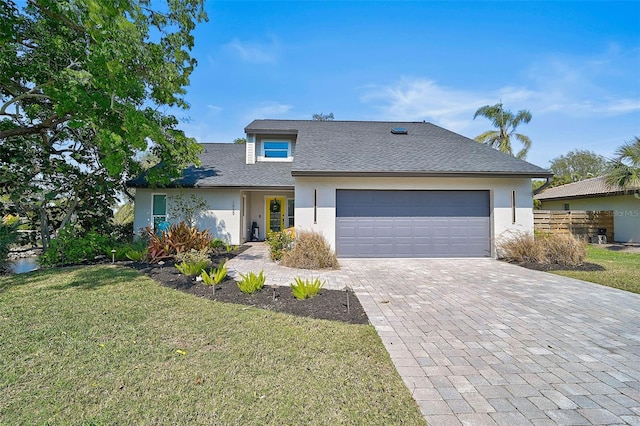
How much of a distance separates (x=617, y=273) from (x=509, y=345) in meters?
6.93

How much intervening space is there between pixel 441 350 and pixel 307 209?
6.83 meters

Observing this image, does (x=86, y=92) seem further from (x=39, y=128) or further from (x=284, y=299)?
(x=284, y=299)

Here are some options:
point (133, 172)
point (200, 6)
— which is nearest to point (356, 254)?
point (200, 6)

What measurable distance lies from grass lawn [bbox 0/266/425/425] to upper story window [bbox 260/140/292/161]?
1110 centimetres

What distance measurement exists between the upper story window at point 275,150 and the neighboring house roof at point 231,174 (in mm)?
388

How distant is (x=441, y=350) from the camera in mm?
3408

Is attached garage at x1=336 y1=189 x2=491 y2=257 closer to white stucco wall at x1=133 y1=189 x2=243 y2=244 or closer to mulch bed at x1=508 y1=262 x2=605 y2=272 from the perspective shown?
mulch bed at x1=508 y1=262 x2=605 y2=272

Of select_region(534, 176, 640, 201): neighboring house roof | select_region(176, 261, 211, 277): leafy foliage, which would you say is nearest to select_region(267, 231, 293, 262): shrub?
select_region(176, 261, 211, 277): leafy foliage

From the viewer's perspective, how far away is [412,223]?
10070mm

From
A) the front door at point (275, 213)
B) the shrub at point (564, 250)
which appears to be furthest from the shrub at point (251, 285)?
the front door at point (275, 213)

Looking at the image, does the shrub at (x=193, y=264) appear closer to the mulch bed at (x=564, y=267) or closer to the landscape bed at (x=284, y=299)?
the landscape bed at (x=284, y=299)

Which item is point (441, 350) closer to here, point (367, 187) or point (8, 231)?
point (367, 187)

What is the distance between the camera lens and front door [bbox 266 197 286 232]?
50.4 ft

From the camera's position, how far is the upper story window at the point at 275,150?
1498 cm
